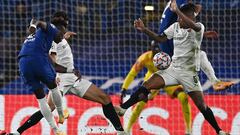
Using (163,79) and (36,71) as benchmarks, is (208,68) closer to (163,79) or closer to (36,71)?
(163,79)

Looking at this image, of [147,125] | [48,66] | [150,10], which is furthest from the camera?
[150,10]

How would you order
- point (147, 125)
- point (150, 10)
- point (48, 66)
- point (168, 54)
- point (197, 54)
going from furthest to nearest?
point (150, 10), point (147, 125), point (168, 54), point (197, 54), point (48, 66)

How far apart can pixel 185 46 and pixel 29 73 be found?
2.06 metres

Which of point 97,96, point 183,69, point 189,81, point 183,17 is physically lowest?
point 97,96

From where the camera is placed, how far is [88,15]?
15703 mm

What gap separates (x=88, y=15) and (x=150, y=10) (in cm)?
163

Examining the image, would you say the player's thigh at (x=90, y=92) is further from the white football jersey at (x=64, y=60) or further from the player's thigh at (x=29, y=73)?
the player's thigh at (x=29, y=73)

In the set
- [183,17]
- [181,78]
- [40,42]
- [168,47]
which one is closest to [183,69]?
[181,78]

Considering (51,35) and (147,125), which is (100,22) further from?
(51,35)

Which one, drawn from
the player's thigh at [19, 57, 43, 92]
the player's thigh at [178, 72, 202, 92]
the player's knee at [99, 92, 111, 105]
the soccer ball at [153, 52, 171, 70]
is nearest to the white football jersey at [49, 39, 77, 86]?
the player's knee at [99, 92, 111, 105]

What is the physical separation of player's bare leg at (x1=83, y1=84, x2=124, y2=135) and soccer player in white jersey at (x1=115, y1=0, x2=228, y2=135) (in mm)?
101

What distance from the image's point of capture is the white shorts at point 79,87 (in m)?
9.08

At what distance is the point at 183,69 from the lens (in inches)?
348

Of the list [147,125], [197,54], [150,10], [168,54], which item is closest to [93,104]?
[147,125]
